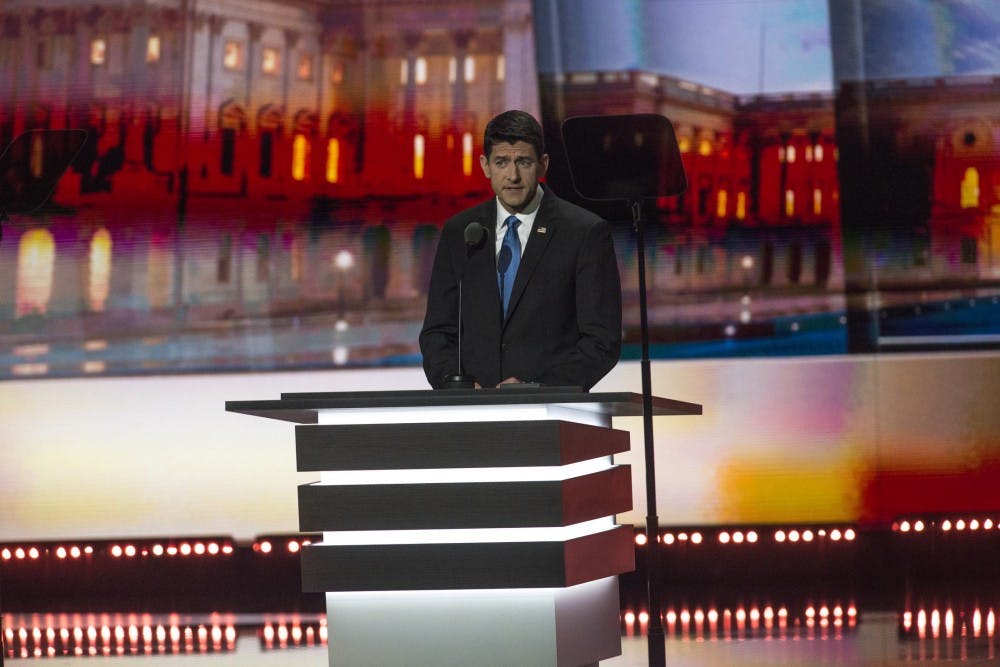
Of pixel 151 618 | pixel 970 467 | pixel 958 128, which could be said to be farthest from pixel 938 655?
pixel 151 618

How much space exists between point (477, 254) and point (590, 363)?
0.38 m

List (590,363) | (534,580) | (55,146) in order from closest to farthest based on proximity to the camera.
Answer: (534,580) < (590,363) < (55,146)

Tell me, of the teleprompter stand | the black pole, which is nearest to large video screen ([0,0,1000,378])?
the teleprompter stand

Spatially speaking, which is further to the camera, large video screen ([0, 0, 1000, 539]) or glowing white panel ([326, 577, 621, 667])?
large video screen ([0, 0, 1000, 539])

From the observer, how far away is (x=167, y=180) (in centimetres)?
688

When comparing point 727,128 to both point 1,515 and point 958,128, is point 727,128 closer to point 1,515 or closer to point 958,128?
point 958,128

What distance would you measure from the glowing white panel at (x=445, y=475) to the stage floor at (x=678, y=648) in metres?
1.80

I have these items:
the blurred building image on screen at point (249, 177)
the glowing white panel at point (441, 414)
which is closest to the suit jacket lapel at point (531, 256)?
the glowing white panel at point (441, 414)

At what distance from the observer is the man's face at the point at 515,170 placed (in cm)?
360

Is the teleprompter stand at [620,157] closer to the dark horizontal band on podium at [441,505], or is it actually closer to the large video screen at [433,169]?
the dark horizontal band on podium at [441,505]

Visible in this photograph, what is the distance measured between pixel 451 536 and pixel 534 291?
0.72 metres

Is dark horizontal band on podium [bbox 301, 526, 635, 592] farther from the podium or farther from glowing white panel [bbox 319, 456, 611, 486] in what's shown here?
glowing white panel [bbox 319, 456, 611, 486]

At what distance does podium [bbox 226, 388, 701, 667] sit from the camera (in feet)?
10.4

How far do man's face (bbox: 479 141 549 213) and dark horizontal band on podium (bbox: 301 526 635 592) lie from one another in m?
0.86
